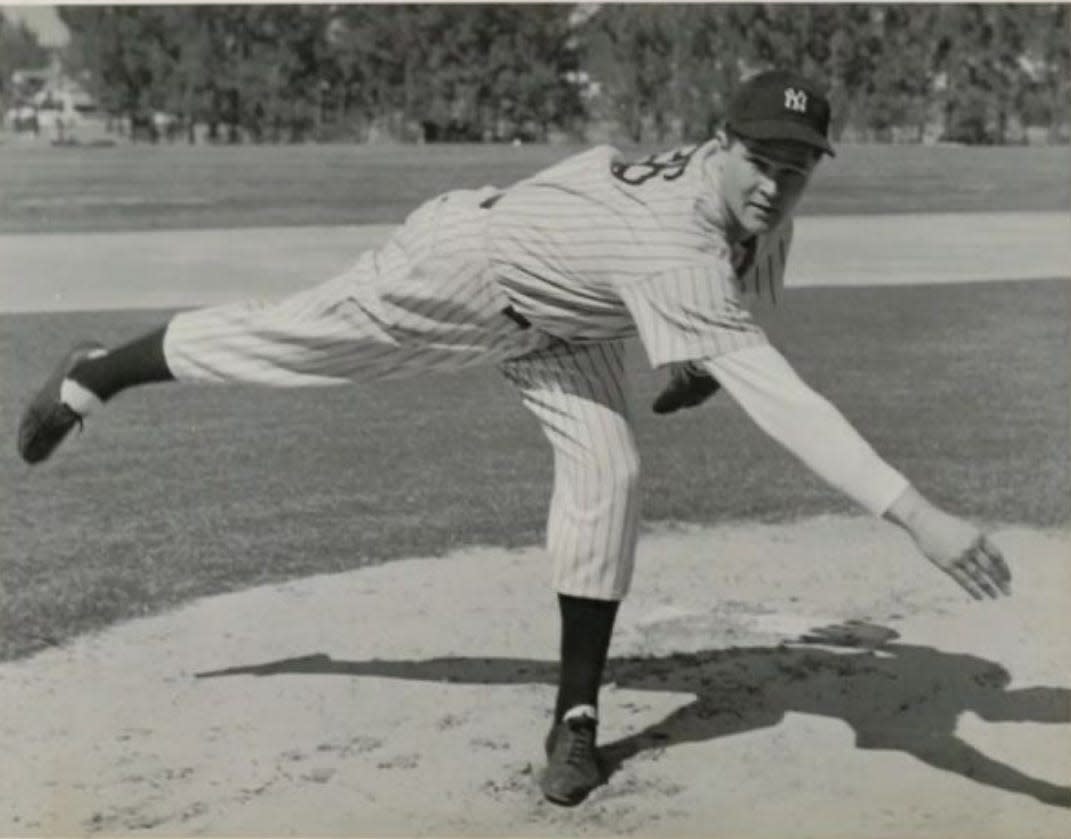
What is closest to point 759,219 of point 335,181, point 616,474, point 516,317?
point 516,317

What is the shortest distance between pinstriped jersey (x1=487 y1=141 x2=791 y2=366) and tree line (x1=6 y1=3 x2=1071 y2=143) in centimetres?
2751

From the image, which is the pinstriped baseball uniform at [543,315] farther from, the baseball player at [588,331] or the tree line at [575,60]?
the tree line at [575,60]

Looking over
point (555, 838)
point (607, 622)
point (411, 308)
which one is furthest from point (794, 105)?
point (555, 838)

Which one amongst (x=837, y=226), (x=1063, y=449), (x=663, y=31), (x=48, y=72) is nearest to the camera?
(x=1063, y=449)

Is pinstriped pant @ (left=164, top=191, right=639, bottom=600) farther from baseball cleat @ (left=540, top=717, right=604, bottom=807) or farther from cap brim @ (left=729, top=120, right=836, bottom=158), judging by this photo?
cap brim @ (left=729, top=120, right=836, bottom=158)

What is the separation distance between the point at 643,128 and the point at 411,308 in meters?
31.2

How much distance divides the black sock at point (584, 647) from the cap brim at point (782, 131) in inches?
44.5

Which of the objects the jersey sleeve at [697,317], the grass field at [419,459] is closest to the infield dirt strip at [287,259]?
the grass field at [419,459]

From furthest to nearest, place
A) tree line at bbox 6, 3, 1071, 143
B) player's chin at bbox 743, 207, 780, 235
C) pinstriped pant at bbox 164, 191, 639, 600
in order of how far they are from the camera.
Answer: tree line at bbox 6, 3, 1071, 143, pinstriped pant at bbox 164, 191, 639, 600, player's chin at bbox 743, 207, 780, 235

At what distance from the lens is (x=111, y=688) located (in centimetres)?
411

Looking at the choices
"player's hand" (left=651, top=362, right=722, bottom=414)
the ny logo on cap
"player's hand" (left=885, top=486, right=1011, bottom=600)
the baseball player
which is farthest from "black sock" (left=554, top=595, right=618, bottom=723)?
the ny logo on cap

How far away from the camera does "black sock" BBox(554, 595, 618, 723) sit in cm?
361

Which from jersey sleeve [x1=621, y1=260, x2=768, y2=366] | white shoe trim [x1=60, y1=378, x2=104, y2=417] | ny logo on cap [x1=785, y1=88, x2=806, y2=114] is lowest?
white shoe trim [x1=60, y1=378, x2=104, y2=417]

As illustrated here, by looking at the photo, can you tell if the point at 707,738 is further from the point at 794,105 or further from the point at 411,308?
the point at 794,105
